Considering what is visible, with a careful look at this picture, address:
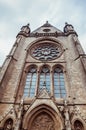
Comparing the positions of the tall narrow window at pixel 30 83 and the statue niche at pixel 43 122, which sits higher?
the tall narrow window at pixel 30 83

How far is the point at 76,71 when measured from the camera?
14.9m

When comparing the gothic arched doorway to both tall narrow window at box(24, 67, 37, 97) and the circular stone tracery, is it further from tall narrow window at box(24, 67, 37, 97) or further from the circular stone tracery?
the circular stone tracery

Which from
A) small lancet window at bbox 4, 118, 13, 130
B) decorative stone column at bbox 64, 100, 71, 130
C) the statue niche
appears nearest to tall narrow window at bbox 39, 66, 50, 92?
the statue niche

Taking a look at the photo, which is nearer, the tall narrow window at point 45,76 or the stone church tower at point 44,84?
the stone church tower at point 44,84

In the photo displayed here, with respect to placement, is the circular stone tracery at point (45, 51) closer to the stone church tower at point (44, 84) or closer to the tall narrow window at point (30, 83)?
the stone church tower at point (44, 84)

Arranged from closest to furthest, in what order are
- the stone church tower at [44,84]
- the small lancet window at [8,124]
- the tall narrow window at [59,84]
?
the small lancet window at [8,124] → the stone church tower at [44,84] → the tall narrow window at [59,84]

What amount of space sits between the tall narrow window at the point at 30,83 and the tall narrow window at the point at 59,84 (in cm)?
183

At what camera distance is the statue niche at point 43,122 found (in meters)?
10.8

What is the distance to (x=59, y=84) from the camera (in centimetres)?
1450

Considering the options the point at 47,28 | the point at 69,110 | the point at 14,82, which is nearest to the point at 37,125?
the point at 69,110

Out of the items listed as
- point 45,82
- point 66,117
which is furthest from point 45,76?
point 66,117

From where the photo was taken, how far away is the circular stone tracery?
1808 cm

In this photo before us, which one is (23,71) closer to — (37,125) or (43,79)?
(43,79)

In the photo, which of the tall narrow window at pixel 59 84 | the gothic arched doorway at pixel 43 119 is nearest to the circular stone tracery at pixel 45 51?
the tall narrow window at pixel 59 84
